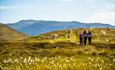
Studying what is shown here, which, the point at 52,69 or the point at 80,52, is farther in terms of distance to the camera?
the point at 80,52

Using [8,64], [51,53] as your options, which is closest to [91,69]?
[8,64]

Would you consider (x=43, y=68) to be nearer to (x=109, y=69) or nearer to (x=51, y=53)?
(x=109, y=69)

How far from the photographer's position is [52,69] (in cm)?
1720

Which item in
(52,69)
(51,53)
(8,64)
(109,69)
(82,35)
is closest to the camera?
(52,69)

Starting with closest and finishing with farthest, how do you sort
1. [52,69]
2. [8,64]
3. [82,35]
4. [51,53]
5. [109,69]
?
[52,69], [109,69], [8,64], [51,53], [82,35]

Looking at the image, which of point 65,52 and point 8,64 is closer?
point 8,64

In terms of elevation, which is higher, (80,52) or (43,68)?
(43,68)

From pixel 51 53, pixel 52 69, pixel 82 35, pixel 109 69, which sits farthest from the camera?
pixel 82 35

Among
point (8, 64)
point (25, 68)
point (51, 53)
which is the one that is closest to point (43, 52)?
point (51, 53)

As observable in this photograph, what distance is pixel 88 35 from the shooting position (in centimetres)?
5153

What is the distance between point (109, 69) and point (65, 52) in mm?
13760

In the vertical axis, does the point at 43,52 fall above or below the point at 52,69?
below

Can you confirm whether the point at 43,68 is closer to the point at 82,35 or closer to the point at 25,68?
the point at 25,68

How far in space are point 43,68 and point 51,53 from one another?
14673 mm
